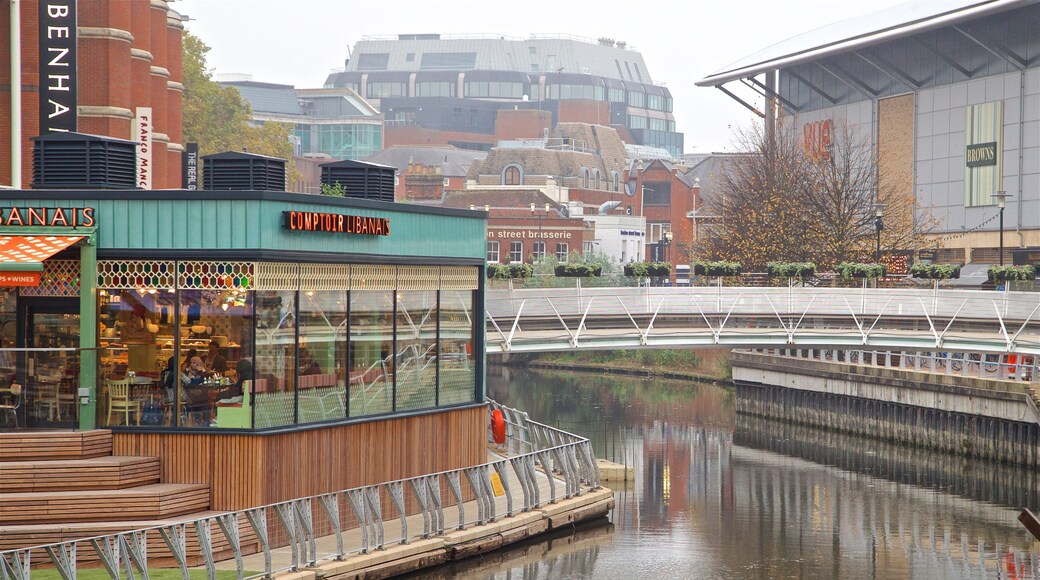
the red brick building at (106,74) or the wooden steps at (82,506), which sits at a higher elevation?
the red brick building at (106,74)

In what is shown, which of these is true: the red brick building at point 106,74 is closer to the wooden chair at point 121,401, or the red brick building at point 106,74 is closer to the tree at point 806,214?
the wooden chair at point 121,401

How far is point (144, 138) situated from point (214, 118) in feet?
140

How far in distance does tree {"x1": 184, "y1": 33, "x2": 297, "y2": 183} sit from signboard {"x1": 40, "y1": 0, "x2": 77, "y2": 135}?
47.3 meters

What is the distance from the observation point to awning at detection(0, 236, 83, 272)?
22781 millimetres

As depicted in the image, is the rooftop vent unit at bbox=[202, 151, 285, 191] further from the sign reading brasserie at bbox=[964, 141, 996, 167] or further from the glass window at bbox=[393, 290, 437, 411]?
the sign reading brasserie at bbox=[964, 141, 996, 167]

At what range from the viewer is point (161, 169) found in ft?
176

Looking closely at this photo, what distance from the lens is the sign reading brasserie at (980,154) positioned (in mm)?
79500

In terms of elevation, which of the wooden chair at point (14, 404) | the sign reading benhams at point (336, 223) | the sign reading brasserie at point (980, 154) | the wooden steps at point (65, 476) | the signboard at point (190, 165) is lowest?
the wooden steps at point (65, 476)

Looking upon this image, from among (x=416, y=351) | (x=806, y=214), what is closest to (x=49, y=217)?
(x=416, y=351)

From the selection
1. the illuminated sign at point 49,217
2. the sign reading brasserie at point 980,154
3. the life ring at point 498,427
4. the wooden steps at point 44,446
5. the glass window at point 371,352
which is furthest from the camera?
the sign reading brasserie at point 980,154

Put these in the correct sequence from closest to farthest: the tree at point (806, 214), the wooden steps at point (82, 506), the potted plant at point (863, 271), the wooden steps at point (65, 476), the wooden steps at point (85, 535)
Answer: the wooden steps at point (85, 535) → the wooden steps at point (82, 506) → the wooden steps at point (65, 476) → the potted plant at point (863, 271) → the tree at point (806, 214)

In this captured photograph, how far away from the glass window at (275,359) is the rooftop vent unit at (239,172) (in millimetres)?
2961

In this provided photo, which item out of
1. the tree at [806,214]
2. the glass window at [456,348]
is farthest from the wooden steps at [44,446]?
the tree at [806,214]

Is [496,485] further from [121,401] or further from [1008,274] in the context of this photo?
[1008,274]
